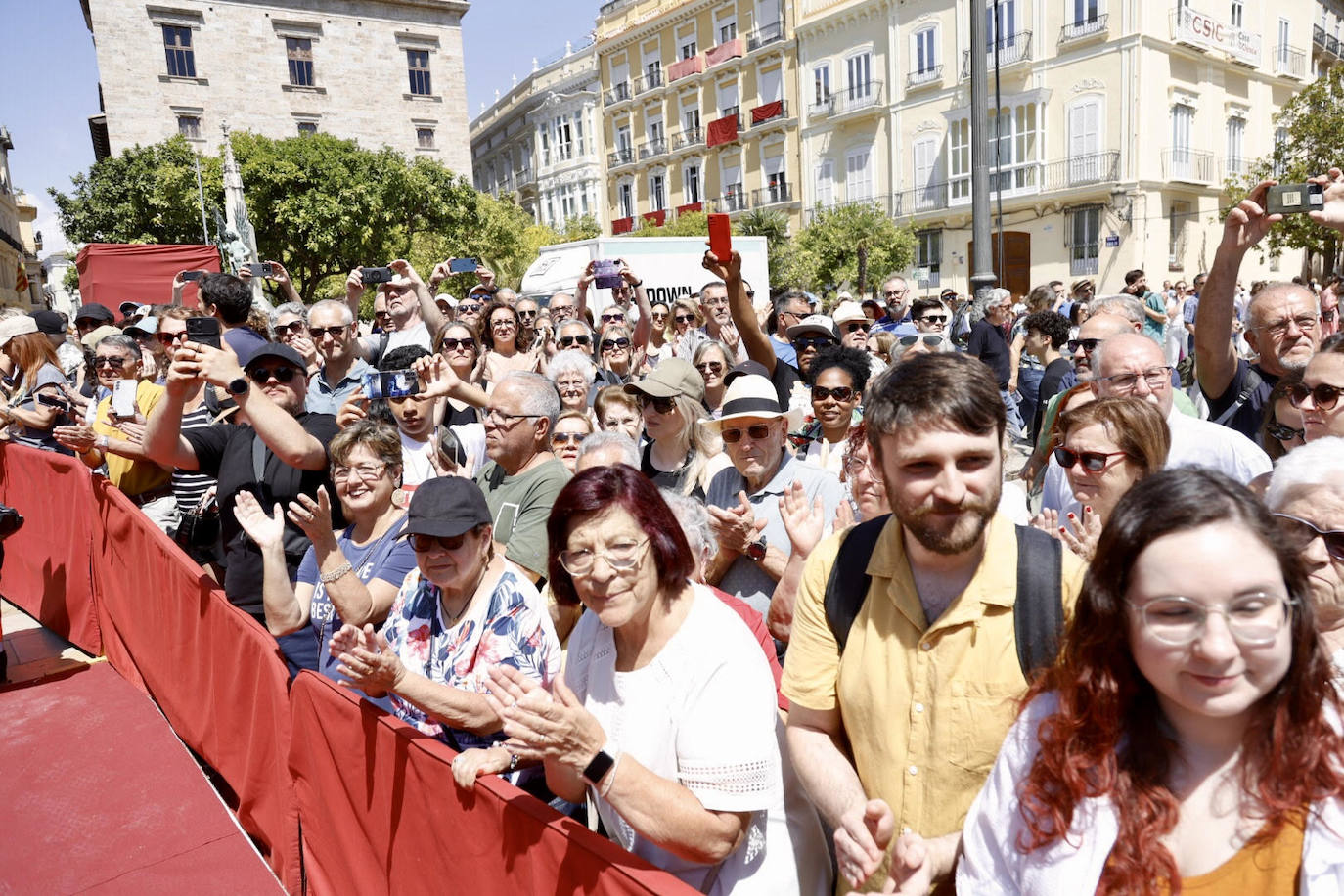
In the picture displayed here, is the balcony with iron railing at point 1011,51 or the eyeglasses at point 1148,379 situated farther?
the balcony with iron railing at point 1011,51

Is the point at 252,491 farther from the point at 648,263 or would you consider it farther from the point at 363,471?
the point at 648,263

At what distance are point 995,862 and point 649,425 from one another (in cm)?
282

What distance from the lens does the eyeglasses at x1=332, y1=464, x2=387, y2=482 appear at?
11.3ft

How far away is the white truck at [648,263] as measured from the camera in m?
16.2

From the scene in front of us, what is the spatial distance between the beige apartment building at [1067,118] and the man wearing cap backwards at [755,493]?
79.7ft

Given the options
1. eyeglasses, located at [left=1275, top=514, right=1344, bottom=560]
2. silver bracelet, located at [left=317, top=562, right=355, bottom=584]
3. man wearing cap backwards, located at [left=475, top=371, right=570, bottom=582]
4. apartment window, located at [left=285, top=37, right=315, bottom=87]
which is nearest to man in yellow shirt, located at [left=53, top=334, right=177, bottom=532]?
man wearing cap backwards, located at [left=475, top=371, right=570, bottom=582]

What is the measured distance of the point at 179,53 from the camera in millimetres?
31594

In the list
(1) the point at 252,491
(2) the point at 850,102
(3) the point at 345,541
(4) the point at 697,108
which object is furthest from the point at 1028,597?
(4) the point at 697,108

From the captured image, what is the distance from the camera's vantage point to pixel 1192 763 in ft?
4.78

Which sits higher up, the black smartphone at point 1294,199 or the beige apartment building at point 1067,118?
the beige apartment building at point 1067,118

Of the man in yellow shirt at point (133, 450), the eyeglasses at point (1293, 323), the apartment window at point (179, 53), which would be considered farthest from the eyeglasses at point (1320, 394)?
the apartment window at point (179, 53)

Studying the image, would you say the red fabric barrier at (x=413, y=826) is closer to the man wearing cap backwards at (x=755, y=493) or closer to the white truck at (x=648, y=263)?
the man wearing cap backwards at (x=755, y=493)

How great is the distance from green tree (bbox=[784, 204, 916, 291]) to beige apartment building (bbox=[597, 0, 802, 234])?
8.51m

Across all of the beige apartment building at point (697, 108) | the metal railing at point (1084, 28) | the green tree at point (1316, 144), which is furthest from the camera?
the beige apartment building at point (697, 108)
